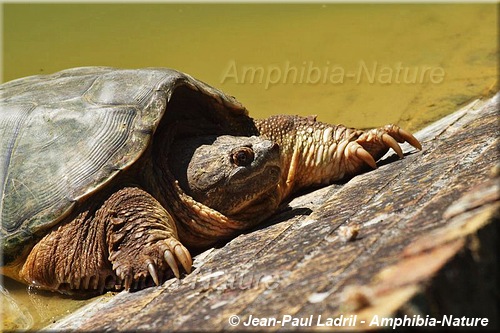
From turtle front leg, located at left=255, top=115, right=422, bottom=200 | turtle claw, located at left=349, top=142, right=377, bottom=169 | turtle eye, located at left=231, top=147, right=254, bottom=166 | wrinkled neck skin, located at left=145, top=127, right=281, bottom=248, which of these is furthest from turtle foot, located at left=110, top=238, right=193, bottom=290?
turtle claw, located at left=349, top=142, right=377, bottom=169

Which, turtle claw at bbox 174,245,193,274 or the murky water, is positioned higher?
the murky water

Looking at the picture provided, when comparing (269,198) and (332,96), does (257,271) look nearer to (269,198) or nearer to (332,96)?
(269,198)

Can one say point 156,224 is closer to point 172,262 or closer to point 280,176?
point 172,262

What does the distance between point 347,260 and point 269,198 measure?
1.52 meters

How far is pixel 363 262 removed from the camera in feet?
7.95

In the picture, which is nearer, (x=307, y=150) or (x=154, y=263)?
(x=154, y=263)

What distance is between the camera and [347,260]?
254 centimetres

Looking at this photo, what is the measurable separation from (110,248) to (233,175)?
2.48 feet

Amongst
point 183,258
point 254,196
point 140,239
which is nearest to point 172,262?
point 183,258

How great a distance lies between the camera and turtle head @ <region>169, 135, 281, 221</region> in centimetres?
381

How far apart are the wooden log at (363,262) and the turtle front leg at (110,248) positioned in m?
0.14

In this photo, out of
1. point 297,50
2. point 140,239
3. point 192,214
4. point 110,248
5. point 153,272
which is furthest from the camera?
point 297,50

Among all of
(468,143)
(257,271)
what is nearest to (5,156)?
(257,271)

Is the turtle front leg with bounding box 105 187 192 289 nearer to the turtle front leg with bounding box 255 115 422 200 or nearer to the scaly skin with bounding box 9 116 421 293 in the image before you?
the scaly skin with bounding box 9 116 421 293
